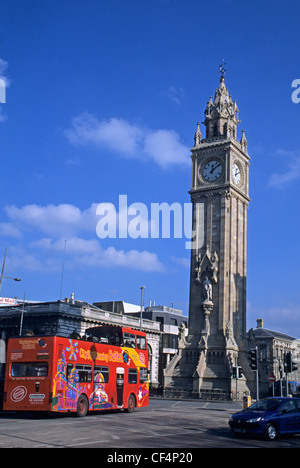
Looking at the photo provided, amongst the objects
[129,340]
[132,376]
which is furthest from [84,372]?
[132,376]

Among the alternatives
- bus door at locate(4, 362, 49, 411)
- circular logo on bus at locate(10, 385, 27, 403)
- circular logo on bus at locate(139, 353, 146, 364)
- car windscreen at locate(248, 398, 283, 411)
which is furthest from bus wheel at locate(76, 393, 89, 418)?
car windscreen at locate(248, 398, 283, 411)

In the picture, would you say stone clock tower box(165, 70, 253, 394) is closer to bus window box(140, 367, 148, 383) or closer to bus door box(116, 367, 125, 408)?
bus window box(140, 367, 148, 383)

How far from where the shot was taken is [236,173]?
66.1 metres

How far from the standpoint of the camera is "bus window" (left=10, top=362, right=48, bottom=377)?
25062 millimetres

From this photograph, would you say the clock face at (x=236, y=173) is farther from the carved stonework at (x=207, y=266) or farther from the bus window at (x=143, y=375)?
the bus window at (x=143, y=375)

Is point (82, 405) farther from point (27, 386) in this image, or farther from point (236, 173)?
point (236, 173)

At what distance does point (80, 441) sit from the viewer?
16.9m

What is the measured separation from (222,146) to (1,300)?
49127 millimetres

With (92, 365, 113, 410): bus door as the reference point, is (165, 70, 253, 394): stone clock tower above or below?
above

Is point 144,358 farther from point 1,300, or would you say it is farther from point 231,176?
point 1,300

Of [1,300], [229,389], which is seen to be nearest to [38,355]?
[229,389]

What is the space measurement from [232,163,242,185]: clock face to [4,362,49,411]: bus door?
44.6 meters

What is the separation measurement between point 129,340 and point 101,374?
3756mm

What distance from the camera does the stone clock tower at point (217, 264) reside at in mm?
58500
